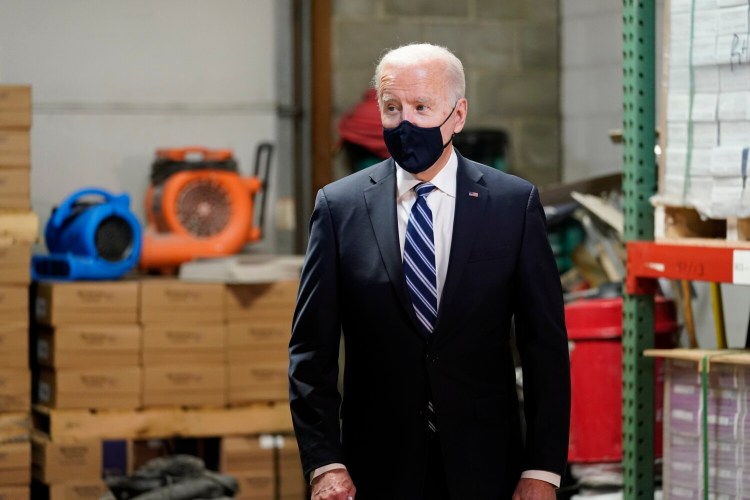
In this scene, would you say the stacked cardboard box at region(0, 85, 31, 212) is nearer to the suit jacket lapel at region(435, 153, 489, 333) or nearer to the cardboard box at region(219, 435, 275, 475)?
the cardboard box at region(219, 435, 275, 475)

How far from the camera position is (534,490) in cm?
254

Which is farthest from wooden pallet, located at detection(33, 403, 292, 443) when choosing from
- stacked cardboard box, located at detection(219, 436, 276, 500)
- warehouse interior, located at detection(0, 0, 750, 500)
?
stacked cardboard box, located at detection(219, 436, 276, 500)

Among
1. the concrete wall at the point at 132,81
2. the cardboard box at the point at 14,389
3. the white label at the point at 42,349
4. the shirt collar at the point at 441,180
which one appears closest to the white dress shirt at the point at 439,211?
the shirt collar at the point at 441,180

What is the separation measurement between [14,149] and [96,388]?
1100 millimetres

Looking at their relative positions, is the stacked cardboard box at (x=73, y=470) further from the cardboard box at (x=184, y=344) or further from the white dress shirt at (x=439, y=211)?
the white dress shirt at (x=439, y=211)

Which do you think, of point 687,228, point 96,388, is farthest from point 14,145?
point 687,228

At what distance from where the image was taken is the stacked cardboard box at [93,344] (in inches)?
213

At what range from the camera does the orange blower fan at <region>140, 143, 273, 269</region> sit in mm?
5801

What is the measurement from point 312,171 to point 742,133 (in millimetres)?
3437

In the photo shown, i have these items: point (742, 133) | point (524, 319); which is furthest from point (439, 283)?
point (742, 133)

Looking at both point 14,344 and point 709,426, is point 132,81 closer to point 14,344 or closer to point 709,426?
point 14,344

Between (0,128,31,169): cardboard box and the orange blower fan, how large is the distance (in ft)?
2.42

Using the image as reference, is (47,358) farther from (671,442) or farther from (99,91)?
(671,442)

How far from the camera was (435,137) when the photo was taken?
101 inches
